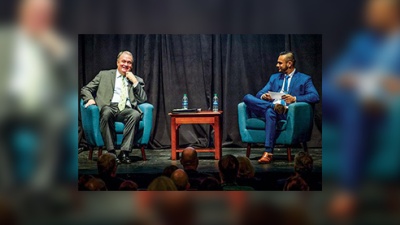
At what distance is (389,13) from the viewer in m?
5.55

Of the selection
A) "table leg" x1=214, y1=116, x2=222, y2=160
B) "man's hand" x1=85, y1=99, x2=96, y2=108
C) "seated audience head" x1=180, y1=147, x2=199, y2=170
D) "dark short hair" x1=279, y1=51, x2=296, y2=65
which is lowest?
"seated audience head" x1=180, y1=147, x2=199, y2=170

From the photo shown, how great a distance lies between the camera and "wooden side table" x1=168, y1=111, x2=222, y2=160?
5.67 metres

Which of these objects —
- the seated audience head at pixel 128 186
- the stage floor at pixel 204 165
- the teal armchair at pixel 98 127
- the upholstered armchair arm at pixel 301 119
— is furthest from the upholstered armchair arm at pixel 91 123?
the upholstered armchair arm at pixel 301 119

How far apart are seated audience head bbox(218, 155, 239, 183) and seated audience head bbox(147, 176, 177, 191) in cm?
53

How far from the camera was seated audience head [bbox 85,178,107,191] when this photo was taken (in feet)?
18.5

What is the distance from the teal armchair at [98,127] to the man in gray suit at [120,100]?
4 centimetres

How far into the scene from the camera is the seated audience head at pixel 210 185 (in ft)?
18.4

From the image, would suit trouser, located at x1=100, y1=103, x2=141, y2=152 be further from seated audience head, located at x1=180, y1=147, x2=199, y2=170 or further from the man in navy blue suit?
the man in navy blue suit

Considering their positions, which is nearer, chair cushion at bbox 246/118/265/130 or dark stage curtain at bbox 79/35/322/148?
dark stage curtain at bbox 79/35/322/148

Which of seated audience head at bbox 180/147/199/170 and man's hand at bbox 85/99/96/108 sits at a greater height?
man's hand at bbox 85/99/96/108

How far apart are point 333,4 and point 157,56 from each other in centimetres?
189

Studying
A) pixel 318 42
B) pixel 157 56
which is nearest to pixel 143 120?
pixel 157 56

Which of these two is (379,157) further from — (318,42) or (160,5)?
(160,5)

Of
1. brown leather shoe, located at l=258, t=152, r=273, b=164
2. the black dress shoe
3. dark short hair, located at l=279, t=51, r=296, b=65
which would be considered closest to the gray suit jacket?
the black dress shoe
